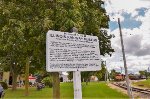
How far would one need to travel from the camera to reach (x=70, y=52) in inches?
312

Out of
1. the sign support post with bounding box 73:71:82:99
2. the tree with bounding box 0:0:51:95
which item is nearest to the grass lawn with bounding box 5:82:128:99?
the tree with bounding box 0:0:51:95

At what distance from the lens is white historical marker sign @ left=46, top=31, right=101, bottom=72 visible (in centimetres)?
765

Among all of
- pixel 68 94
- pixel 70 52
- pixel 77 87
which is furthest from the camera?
pixel 68 94

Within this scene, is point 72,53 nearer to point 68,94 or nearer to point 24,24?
point 24,24

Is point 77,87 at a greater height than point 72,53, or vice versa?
point 72,53

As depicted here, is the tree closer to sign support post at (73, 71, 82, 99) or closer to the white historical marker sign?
the white historical marker sign

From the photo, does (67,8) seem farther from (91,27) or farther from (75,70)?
(75,70)

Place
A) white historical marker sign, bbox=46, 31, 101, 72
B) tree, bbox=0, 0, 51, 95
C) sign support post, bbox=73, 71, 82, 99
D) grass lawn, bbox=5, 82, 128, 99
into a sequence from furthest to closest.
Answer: grass lawn, bbox=5, 82, 128, 99
tree, bbox=0, 0, 51, 95
sign support post, bbox=73, 71, 82, 99
white historical marker sign, bbox=46, 31, 101, 72

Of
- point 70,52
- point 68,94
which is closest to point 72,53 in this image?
point 70,52

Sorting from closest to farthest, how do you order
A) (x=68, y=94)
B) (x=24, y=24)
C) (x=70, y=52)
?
(x=70, y=52), (x=24, y=24), (x=68, y=94)

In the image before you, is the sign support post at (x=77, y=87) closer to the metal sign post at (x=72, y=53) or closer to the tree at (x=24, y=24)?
the metal sign post at (x=72, y=53)

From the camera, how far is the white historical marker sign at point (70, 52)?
7652 mm

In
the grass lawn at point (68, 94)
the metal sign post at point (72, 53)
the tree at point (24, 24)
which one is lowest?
the grass lawn at point (68, 94)

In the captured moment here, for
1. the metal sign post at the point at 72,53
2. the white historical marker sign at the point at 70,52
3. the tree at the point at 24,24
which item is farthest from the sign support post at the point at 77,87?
the tree at the point at 24,24
